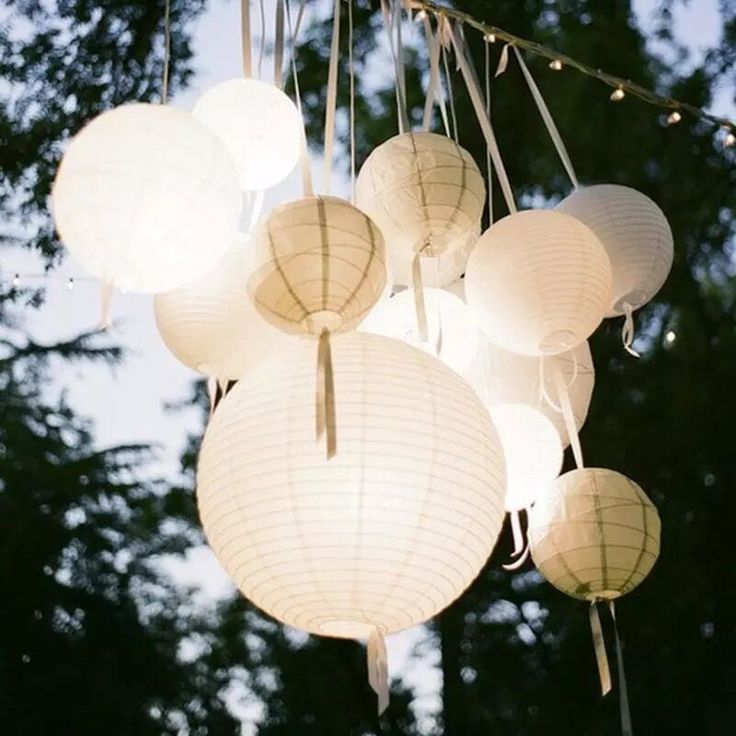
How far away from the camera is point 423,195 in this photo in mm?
1320

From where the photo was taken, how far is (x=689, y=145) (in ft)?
12.4

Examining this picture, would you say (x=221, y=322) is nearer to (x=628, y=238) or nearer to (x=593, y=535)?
(x=593, y=535)

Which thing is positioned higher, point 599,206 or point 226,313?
point 599,206

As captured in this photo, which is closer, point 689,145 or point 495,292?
point 495,292

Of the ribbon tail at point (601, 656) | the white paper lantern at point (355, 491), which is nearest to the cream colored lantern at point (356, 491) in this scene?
the white paper lantern at point (355, 491)

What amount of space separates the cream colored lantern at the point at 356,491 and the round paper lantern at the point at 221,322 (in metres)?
0.20

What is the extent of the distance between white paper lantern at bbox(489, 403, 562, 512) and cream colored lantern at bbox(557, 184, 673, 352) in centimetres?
27

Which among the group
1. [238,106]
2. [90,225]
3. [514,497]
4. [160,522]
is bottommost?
[514,497]

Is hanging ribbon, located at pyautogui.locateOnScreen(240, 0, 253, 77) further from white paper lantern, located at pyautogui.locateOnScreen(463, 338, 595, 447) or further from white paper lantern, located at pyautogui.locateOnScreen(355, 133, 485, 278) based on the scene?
white paper lantern, located at pyautogui.locateOnScreen(463, 338, 595, 447)

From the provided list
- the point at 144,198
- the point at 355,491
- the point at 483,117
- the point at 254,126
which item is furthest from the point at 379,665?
the point at 483,117

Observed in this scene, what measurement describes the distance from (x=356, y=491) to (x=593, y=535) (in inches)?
19.2

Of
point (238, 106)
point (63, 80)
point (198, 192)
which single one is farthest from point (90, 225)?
point (63, 80)

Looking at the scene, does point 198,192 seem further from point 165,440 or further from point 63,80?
point 165,440

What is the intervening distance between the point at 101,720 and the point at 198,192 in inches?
111
